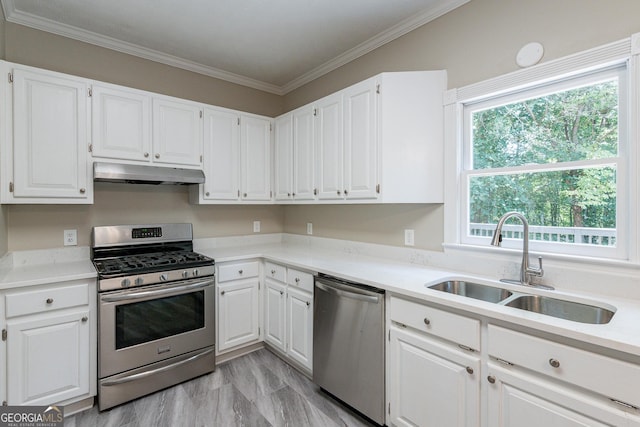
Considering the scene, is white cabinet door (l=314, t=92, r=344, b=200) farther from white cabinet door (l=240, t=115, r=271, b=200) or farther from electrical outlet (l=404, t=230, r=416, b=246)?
white cabinet door (l=240, t=115, r=271, b=200)

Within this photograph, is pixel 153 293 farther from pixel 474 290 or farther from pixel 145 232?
pixel 474 290

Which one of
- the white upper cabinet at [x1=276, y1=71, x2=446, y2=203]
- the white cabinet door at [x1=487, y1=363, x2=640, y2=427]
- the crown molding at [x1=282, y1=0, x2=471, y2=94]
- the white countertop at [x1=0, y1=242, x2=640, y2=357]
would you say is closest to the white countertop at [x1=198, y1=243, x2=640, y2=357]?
the white countertop at [x1=0, y1=242, x2=640, y2=357]

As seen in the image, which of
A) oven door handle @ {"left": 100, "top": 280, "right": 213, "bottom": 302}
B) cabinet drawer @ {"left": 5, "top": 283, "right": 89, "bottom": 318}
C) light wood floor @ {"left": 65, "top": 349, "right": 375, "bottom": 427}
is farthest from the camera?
oven door handle @ {"left": 100, "top": 280, "right": 213, "bottom": 302}

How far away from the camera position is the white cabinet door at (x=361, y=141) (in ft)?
7.41

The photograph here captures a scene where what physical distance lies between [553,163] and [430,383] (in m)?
1.41

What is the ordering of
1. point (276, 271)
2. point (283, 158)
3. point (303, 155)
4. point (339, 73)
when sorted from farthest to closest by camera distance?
point (283, 158) < point (339, 73) < point (303, 155) < point (276, 271)

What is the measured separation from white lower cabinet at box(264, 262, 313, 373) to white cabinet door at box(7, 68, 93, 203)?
61.9 inches

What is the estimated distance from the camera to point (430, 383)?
1.61 meters

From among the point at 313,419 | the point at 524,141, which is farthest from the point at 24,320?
the point at 524,141

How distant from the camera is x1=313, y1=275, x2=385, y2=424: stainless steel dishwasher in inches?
73.0

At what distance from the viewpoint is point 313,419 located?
200 cm

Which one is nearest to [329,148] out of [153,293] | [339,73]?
[339,73]

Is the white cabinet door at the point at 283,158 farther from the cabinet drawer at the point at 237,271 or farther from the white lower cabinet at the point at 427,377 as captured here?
the white lower cabinet at the point at 427,377

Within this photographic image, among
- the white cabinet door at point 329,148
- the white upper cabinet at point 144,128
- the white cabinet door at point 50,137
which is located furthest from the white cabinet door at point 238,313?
the white cabinet door at point 50,137
